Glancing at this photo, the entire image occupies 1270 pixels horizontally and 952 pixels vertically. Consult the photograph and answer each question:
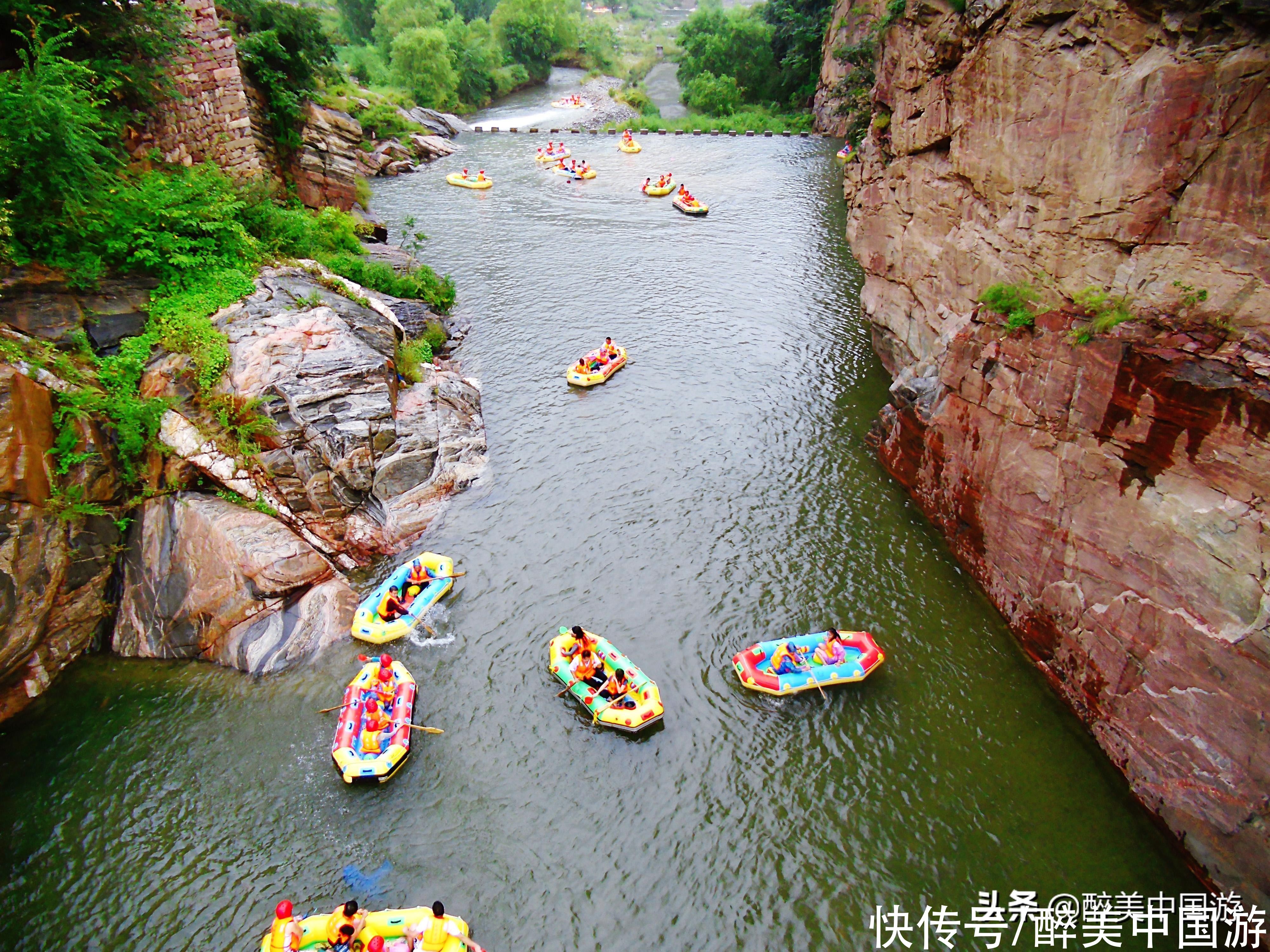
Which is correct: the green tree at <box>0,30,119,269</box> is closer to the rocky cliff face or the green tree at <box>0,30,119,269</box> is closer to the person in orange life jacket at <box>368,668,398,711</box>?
the rocky cliff face

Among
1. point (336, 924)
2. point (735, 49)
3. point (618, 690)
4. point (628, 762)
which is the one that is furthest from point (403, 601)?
point (735, 49)

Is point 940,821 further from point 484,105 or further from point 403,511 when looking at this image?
point 484,105

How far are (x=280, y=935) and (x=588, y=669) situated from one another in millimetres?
6005

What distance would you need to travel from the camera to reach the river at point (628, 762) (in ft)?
33.2

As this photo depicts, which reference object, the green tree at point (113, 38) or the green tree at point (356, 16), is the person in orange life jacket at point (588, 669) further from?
the green tree at point (356, 16)

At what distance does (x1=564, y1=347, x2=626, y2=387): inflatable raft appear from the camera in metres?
21.7

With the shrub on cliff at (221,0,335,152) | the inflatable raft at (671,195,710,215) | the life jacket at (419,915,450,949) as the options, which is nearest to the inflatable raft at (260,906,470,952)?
the life jacket at (419,915,450,949)

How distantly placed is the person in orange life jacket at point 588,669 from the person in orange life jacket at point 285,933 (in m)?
5.53

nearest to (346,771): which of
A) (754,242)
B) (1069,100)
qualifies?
(1069,100)

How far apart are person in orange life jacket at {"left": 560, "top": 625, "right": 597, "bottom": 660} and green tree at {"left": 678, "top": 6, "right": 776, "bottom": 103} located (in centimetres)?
5982

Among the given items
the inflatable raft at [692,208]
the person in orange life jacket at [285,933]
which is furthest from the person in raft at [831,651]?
the inflatable raft at [692,208]

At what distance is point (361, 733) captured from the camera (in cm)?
1184

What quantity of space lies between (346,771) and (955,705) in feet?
35.6

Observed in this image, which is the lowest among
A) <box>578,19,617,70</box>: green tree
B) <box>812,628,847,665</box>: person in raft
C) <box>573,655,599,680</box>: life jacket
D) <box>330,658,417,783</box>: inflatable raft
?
<box>330,658,417,783</box>: inflatable raft
